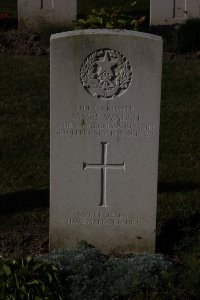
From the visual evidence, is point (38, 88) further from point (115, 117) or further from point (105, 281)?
point (105, 281)

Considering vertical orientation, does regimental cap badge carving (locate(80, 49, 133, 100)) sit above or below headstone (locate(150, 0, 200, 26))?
below

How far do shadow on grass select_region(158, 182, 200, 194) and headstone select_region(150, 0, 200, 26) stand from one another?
5558 millimetres

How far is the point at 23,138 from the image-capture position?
10.1 m

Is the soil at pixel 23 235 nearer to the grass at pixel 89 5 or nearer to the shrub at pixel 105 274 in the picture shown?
the shrub at pixel 105 274

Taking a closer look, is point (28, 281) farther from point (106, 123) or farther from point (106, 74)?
point (106, 74)

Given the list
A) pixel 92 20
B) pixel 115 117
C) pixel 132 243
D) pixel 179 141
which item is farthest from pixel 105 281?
pixel 92 20

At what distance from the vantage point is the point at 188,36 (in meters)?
12.8

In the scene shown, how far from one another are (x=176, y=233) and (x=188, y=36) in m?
5.97

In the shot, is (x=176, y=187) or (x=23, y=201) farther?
(x=176, y=187)

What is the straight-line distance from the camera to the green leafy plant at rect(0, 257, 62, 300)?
229 inches

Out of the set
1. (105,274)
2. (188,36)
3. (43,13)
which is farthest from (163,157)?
(43,13)

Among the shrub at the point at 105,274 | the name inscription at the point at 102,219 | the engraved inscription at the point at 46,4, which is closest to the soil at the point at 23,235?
the name inscription at the point at 102,219

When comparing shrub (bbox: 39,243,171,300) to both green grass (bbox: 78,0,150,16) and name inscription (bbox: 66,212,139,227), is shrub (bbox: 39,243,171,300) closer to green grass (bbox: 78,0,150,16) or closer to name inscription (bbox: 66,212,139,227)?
name inscription (bbox: 66,212,139,227)

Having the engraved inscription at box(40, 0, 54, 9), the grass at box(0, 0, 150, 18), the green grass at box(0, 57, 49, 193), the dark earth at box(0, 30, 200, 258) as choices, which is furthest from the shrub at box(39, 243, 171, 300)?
the grass at box(0, 0, 150, 18)
